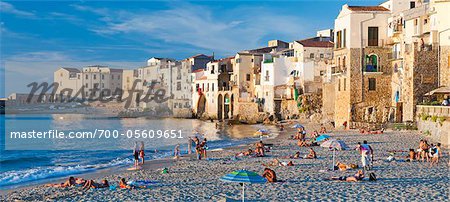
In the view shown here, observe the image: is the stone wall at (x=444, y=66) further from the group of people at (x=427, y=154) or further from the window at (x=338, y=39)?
the group of people at (x=427, y=154)

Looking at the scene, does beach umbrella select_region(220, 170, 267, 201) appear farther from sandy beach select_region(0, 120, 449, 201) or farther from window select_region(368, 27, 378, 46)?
window select_region(368, 27, 378, 46)

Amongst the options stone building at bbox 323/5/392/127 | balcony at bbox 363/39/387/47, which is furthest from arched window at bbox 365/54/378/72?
balcony at bbox 363/39/387/47

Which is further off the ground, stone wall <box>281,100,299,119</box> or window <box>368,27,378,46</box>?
window <box>368,27,378,46</box>

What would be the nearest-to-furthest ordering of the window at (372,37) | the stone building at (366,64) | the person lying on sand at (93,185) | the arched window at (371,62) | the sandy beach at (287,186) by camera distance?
1. the sandy beach at (287,186)
2. the person lying on sand at (93,185)
3. the stone building at (366,64)
4. the window at (372,37)
5. the arched window at (371,62)

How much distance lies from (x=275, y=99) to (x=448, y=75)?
3066 cm

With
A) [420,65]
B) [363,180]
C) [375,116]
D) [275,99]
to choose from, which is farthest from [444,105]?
[275,99]

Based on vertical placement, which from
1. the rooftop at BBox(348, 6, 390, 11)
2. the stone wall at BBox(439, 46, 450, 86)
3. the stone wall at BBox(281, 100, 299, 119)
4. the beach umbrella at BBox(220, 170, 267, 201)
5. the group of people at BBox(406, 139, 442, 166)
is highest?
the rooftop at BBox(348, 6, 390, 11)

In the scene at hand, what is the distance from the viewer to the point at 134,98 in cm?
11488

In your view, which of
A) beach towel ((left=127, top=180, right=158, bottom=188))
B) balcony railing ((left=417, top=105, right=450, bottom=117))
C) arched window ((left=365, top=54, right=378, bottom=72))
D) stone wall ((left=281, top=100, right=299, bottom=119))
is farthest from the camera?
stone wall ((left=281, top=100, right=299, bottom=119))

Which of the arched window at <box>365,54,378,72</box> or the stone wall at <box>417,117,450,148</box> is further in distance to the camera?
the arched window at <box>365,54,378,72</box>

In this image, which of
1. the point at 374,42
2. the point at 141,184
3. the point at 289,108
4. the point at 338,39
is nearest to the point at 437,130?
the point at 374,42

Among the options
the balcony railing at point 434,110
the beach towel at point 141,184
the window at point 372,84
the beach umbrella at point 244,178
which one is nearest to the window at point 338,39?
the window at point 372,84

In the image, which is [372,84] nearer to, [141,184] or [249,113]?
[141,184]

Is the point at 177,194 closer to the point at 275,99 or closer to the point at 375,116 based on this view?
the point at 375,116
